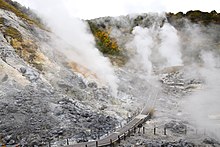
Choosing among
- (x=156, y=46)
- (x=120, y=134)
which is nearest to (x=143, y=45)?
(x=156, y=46)

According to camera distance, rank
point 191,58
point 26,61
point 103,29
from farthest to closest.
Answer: point 103,29 → point 191,58 → point 26,61

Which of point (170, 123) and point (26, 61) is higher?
point (26, 61)

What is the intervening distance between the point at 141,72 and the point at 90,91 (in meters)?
30.4

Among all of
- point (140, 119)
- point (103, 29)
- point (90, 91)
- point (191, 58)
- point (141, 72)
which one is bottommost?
point (140, 119)

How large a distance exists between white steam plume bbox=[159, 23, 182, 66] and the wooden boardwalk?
146 ft

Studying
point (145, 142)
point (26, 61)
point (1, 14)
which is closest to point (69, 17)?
point (1, 14)

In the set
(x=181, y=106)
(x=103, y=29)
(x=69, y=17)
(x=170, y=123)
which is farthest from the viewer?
(x=103, y=29)

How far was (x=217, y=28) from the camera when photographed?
10944 cm

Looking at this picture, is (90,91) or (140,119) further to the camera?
(90,91)

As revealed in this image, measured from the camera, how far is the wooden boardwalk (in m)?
31.7

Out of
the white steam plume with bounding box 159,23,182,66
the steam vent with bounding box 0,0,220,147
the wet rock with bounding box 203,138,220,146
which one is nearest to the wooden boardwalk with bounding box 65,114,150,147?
the steam vent with bounding box 0,0,220,147

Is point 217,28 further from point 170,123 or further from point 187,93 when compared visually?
point 170,123

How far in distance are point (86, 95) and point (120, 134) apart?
985 centimetres

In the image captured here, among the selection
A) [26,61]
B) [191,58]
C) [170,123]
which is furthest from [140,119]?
[191,58]
